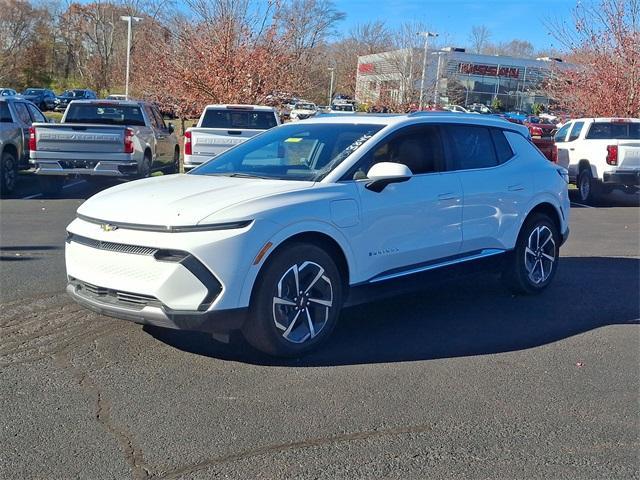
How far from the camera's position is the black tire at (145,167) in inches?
543

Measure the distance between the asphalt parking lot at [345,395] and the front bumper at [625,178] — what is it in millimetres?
9616

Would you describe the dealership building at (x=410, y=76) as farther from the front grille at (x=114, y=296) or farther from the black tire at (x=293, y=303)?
the front grille at (x=114, y=296)

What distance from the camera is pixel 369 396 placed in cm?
467

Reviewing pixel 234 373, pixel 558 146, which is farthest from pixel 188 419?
pixel 558 146

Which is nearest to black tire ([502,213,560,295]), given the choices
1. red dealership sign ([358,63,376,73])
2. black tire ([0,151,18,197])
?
black tire ([0,151,18,197])

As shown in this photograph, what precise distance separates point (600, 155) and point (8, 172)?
12.0 m

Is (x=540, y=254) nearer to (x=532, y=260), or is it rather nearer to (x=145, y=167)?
(x=532, y=260)

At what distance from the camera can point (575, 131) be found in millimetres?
18156

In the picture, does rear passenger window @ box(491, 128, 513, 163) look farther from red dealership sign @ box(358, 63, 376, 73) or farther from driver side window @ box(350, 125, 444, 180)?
red dealership sign @ box(358, 63, 376, 73)

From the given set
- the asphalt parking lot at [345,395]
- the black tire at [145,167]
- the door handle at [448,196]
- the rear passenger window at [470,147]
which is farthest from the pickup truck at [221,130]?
the door handle at [448,196]

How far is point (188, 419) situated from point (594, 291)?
4.92 metres

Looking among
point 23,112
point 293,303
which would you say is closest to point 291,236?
point 293,303

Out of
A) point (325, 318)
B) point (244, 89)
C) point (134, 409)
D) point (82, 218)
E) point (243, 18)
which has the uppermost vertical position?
point (243, 18)

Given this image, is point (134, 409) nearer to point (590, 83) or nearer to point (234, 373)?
point (234, 373)
